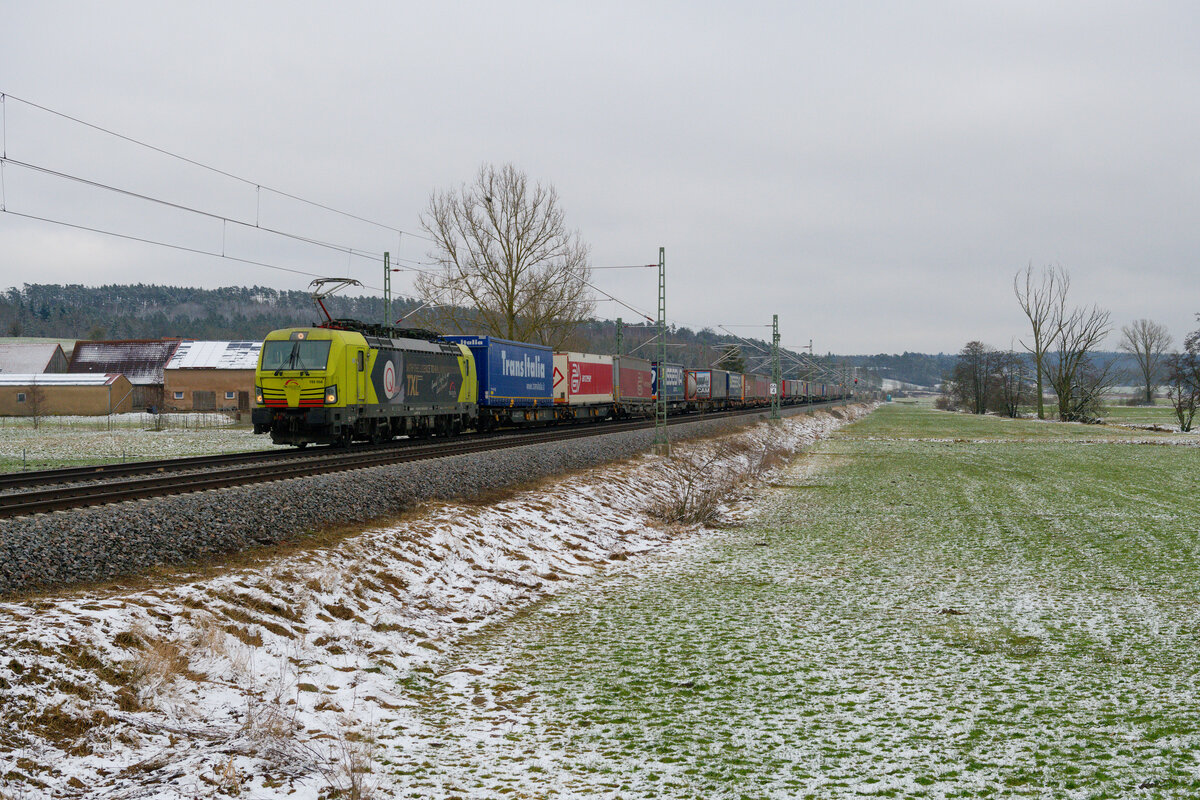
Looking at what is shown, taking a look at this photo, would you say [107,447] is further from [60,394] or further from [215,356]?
[215,356]

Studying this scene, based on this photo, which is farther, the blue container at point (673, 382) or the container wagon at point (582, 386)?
the blue container at point (673, 382)

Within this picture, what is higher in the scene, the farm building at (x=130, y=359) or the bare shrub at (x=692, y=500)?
the farm building at (x=130, y=359)

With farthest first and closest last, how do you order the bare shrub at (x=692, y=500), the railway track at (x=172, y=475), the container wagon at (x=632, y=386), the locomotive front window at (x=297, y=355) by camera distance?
the container wagon at (x=632, y=386), the locomotive front window at (x=297, y=355), the bare shrub at (x=692, y=500), the railway track at (x=172, y=475)

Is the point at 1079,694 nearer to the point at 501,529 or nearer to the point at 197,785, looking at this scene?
the point at 197,785

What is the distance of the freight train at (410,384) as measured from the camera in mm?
22422

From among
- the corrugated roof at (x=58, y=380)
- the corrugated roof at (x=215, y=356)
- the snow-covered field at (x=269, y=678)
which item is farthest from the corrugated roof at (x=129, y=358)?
the snow-covered field at (x=269, y=678)

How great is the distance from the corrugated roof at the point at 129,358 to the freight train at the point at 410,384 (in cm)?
6115

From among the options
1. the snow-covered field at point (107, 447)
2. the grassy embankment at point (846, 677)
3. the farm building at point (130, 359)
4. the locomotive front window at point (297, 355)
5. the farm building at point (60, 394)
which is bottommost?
the grassy embankment at point (846, 677)

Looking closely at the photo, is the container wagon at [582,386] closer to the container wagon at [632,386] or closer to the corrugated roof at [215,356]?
the container wagon at [632,386]

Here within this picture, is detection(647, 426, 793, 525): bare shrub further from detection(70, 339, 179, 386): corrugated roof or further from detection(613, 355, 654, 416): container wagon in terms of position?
detection(70, 339, 179, 386): corrugated roof

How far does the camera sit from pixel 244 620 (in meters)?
8.09

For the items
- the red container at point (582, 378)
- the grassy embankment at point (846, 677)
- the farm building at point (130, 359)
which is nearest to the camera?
the grassy embankment at point (846, 677)

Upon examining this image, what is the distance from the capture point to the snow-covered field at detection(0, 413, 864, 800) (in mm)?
5520

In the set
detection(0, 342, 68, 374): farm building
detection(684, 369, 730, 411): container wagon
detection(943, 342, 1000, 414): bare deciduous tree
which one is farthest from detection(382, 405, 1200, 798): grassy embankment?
detection(943, 342, 1000, 414): bare deciduous tree
